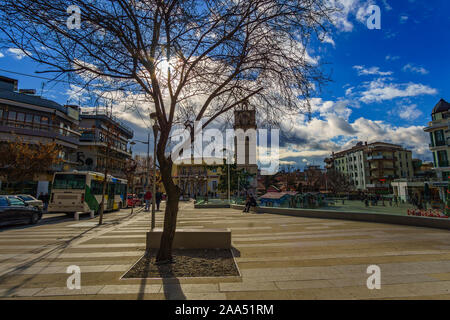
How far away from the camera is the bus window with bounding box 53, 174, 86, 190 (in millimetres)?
15281

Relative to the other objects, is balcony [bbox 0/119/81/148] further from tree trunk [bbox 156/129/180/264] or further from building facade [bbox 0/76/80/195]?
tree trunk [bbox 156/129/180/264]

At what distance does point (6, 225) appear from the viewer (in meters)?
11.9

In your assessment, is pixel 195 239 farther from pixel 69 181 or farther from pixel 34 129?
pixel 34 129

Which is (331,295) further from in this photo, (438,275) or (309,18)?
(309,18)

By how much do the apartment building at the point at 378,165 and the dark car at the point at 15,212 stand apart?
7435cm

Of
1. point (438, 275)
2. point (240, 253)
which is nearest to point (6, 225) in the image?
point (240, 253)

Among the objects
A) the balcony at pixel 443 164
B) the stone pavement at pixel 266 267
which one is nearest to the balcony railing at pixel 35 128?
the stone pavement at pixel 266 267

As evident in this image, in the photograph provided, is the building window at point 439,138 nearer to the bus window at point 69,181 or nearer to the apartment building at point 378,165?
the apartment building at point 378,165

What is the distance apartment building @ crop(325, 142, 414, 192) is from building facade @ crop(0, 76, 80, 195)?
74.5 meters

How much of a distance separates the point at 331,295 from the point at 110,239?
295 inches

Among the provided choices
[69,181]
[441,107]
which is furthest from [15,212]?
[441,107]
